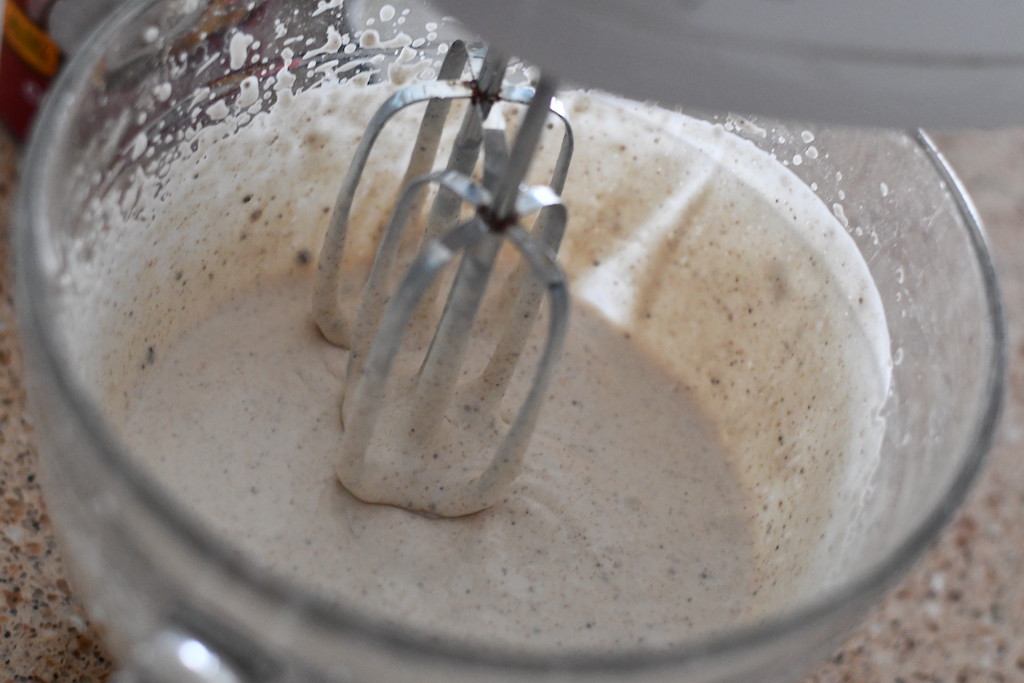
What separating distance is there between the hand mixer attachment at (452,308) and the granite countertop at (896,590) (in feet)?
0.50

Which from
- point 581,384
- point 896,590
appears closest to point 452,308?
point 581,384

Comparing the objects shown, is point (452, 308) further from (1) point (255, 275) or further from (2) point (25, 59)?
(2) point (25, 59)

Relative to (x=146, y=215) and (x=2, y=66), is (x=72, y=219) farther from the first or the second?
(x=2, y=66)

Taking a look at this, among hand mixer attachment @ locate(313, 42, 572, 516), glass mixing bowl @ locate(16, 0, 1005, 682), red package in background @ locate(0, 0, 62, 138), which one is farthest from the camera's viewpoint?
red package in background @ locate(0, 0, 62, 138)

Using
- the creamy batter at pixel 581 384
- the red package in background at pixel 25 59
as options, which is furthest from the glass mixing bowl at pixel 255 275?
the red package in background at pixel 25 59

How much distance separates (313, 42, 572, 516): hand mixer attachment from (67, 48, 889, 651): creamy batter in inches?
0.7

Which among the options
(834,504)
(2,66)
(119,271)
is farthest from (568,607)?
(2,66)

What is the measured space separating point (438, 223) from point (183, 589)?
225 mm

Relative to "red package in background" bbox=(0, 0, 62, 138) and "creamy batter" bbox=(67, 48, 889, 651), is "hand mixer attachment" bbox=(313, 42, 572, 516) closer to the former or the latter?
"creamy batter" bbox=(67, 48, 889, 651)

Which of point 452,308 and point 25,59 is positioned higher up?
point 25,59

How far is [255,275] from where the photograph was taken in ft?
1.85

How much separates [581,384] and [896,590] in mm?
204

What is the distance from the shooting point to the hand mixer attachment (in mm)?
397

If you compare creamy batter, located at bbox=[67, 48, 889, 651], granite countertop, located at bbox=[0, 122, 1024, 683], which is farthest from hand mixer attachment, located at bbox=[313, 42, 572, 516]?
granite countertop, located at bbox=[0, 122, 1024, 683]
